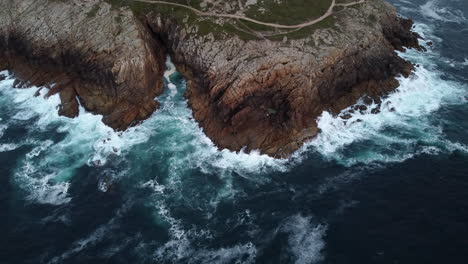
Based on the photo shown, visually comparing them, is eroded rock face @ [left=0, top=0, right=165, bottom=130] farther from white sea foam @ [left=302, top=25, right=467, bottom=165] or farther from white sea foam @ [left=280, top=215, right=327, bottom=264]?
white sea foam @ [left=280, top=215, right=327, bottom=264]

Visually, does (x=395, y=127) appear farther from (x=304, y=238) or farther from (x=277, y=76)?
(x=304, y=238)

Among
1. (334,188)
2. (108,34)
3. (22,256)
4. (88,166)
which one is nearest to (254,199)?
(334,188)

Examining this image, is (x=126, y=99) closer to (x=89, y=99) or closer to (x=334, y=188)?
(x=89, y=99)

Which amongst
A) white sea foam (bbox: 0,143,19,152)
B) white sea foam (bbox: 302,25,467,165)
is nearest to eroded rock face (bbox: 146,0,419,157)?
white sea foam (bbox: 302,25,467,165)

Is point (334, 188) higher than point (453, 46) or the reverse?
the reverse

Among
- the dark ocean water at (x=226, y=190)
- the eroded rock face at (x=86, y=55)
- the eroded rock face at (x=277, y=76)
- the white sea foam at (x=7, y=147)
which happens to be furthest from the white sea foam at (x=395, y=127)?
the white sea foam at (x=7, y=147)

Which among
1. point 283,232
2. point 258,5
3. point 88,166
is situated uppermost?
point 258,5
